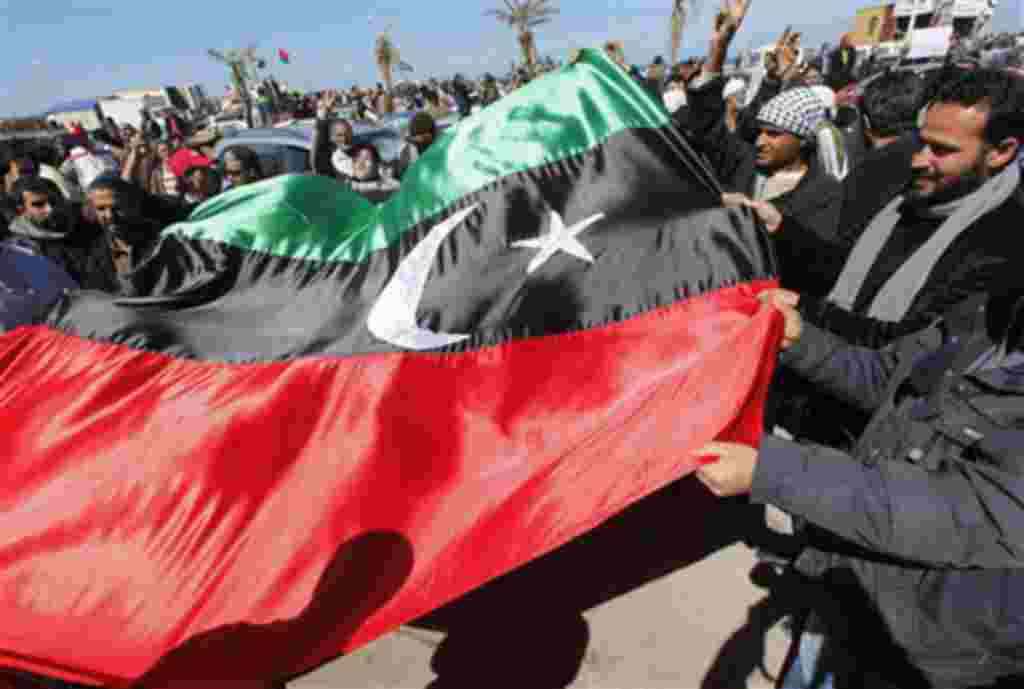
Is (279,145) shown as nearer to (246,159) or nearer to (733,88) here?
(246,159)

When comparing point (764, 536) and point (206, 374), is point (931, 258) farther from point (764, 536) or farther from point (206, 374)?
point (206, 374)

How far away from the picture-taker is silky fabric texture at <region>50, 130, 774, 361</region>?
2207mm

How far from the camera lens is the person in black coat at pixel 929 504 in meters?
1.12

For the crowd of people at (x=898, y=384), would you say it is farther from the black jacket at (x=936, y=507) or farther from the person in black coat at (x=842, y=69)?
the person in black coat at (x=842, y=69)

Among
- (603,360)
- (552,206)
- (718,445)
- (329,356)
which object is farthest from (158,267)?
(718,445)

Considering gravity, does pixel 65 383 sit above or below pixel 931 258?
below

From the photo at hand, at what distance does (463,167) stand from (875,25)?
30.9 m

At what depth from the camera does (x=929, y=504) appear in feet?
3.74

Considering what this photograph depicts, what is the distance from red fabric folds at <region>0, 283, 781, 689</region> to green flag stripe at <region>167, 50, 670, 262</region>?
0.65m

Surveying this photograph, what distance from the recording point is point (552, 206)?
2486mm

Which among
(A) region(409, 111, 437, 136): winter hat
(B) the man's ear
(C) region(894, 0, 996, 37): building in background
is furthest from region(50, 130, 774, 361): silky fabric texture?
(C) region(894, 0, 996, 37): building in background

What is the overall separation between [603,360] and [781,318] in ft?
1.88

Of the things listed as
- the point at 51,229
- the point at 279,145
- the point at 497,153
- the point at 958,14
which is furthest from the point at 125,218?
the point at 958,14

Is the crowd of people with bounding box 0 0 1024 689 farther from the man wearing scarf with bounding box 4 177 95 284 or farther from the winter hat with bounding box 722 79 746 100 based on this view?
the winter hat with bounding box 722 79 746 100
